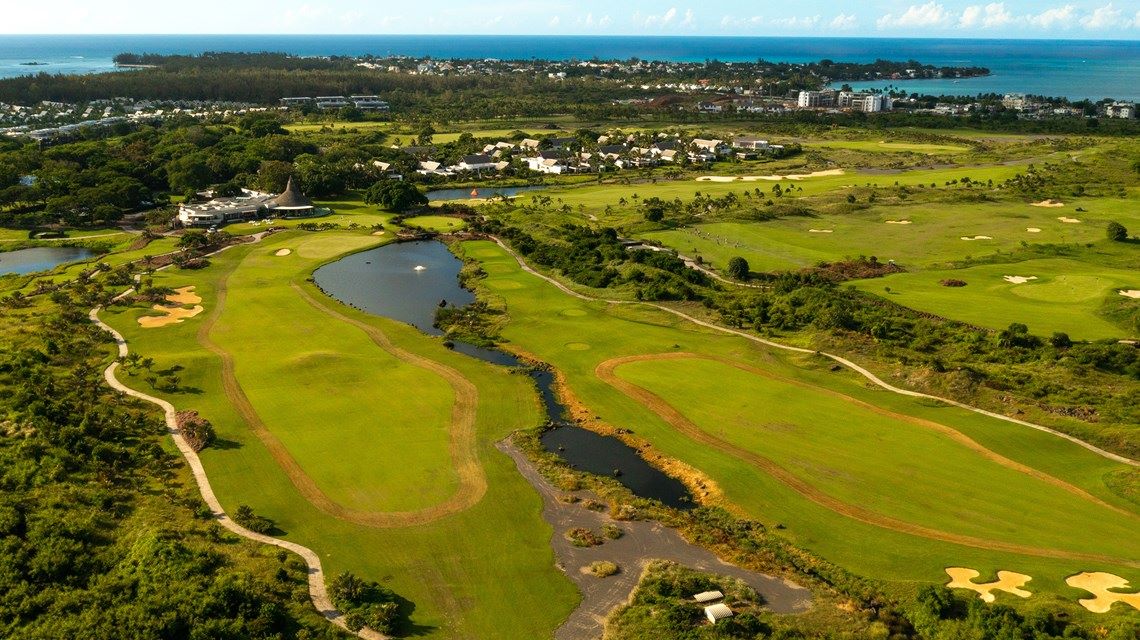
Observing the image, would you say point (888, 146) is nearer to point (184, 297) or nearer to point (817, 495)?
point (184, 297)

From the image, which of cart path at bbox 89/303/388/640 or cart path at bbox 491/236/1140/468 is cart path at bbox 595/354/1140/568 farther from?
cart path at bbox 89/303/388/640

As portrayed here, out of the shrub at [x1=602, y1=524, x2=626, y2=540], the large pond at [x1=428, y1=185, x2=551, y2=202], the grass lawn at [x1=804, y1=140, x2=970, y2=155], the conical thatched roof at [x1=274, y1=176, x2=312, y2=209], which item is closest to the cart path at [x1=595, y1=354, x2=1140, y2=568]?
the shrub at [x1=602, y1=524, x2=626, y2=540]

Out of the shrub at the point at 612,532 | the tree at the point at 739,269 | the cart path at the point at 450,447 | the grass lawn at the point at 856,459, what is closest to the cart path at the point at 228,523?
the cart path at the point at 450,447

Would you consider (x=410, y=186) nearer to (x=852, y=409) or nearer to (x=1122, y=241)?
(x=852, y=409)

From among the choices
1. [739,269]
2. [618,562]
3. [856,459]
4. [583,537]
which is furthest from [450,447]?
[739,269]

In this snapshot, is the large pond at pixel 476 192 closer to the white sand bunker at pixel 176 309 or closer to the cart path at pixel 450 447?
the white sand bunker at pixel 176 309

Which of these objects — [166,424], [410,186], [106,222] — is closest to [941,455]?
[166,424]
